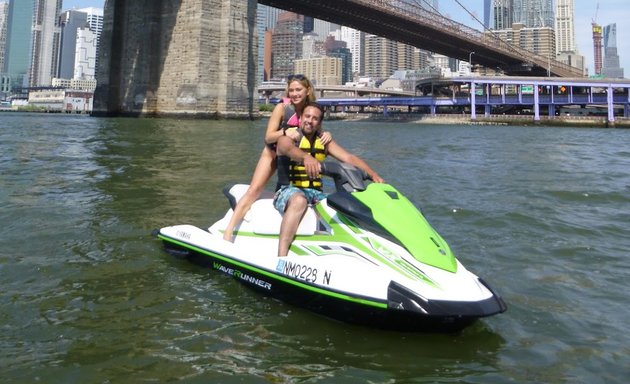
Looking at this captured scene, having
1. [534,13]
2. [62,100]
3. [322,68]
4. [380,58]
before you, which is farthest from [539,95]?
[534,13]

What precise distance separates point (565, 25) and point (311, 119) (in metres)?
195

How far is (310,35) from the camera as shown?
540 feet

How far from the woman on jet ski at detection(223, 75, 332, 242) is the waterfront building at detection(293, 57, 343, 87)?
476ft

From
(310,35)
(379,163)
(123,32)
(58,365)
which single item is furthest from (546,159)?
(310,35)

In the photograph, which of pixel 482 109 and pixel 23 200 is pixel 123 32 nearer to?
pixel 23 200

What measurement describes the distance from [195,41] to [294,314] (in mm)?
34262

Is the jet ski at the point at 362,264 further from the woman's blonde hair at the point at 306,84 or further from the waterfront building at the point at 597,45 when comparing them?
the waterfront building at the point at 597,45

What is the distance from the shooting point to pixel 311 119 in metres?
Answer: 3.09

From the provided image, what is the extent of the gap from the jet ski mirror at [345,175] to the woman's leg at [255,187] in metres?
0.54

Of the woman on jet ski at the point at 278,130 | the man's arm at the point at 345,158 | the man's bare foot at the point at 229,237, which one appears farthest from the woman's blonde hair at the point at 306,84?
the man's bare foot at the point at 229,237

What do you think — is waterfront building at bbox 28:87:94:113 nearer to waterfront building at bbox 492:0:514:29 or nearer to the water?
the water

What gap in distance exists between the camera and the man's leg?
118 inches

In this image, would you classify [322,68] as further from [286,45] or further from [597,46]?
[597,46]

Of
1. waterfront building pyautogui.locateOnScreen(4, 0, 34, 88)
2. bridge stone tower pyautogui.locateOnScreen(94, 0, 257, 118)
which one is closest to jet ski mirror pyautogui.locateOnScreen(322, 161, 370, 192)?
bridge stone tower pyautogui.locateOnScreen(94, 0, 257, 118)
